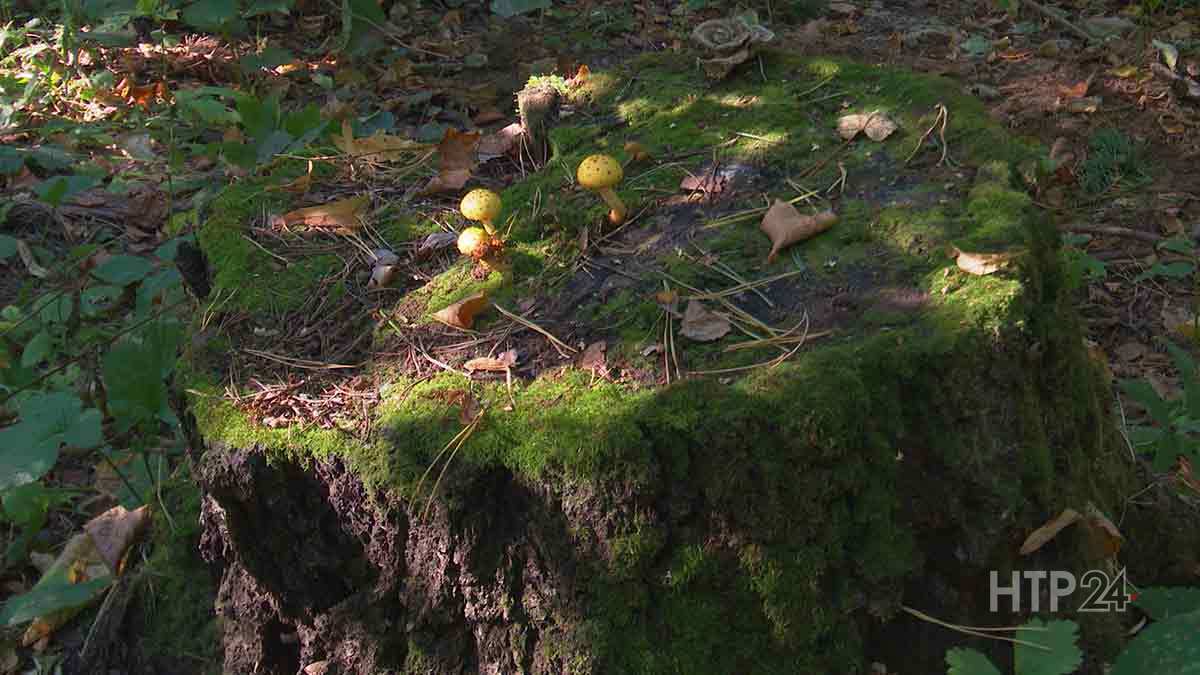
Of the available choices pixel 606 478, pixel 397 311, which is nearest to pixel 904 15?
pixel 397 311

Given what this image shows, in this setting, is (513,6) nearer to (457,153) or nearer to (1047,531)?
(457,153)

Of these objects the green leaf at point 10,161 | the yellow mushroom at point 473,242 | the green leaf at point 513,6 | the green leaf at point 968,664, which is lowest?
the green leaf at point 10,161

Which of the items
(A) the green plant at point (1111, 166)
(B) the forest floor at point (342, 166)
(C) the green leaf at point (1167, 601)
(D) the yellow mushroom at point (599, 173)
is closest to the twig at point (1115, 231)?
(B) the forest floor at point (342, 166)

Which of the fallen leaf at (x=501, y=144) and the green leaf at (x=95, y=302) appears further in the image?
the green leaf at (x=95, y=302)

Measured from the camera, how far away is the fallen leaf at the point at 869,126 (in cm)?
277

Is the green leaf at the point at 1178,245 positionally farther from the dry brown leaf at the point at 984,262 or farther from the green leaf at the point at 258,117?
the green leaf at the point at 258,117

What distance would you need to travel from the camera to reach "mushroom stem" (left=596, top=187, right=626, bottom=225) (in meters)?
2.58

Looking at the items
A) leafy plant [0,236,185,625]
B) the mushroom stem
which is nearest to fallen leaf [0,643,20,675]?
leafy plant [0,236,185,625]

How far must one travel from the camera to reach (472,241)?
252 cm

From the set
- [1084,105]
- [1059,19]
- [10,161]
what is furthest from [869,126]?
[1059,19]

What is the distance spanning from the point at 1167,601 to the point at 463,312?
1733 millimetres

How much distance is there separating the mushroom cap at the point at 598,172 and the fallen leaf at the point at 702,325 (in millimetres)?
444

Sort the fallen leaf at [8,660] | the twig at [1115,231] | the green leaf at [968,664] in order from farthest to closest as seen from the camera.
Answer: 1. the twig at [1115,231]
2. the fallen leaf at [8,660]
3. the green leaf at [968,664]

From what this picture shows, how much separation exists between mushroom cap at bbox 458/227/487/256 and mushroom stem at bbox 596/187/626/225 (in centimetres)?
33
